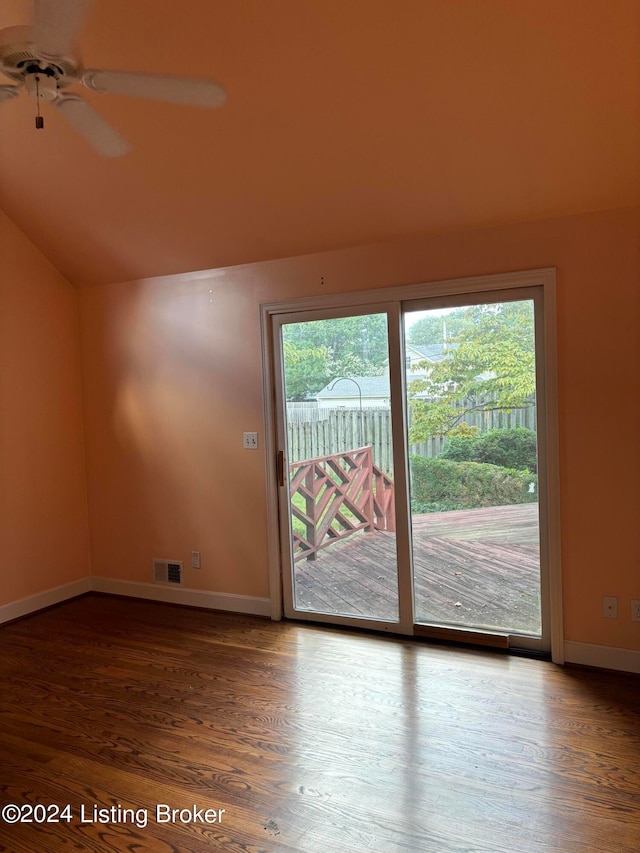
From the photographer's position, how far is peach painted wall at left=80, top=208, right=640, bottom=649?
9.20 feet

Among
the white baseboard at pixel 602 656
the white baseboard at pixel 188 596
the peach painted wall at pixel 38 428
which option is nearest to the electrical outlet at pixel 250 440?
the white baseboard at pixel 188 596

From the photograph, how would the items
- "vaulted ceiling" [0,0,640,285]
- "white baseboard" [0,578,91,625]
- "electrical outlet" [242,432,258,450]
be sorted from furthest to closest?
"white baseboard" [0,578,91,625] < "electrical outlet" [242,432,258,450] < "vaulted ceiling" [0,0,640,285]

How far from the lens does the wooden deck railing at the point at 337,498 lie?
3412mm

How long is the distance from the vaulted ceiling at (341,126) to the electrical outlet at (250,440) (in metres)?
1.13

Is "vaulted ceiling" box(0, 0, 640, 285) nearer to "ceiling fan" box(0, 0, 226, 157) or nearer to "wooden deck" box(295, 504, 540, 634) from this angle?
"ceiling fan" box(0, 0, 226, 157)

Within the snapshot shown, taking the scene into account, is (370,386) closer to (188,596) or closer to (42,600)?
(188,596)

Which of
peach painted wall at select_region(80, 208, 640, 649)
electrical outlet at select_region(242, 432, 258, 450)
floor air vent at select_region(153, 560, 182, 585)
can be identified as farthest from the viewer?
floor air vent at select_region(153, 560, 182, 585)

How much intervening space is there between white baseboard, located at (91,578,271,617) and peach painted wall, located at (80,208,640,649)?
6cm

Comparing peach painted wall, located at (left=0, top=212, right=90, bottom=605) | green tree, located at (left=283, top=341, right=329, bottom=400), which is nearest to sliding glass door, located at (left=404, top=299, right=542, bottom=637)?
green tree, located at (left=283, top=341, right=329, bottom=400)

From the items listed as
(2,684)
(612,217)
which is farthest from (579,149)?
(2,684)

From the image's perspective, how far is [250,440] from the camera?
373 centimetres

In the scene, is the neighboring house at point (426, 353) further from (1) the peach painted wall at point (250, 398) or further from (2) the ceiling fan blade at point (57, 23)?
(2) the ceiling fan blade at point (57, 23)

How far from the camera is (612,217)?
2756 millimetres

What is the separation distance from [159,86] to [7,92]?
55cm
